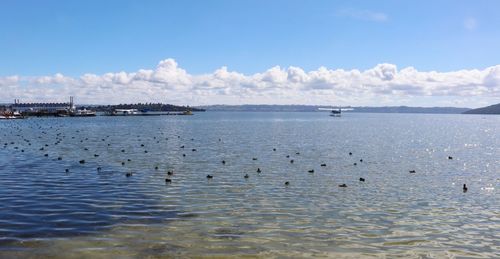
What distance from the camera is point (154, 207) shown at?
27.5m

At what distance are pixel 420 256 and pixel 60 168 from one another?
35825 mm

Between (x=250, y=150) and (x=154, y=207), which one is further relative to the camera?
(x=250, y=150)

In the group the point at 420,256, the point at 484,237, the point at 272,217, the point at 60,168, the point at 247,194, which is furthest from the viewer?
the point at 60,168

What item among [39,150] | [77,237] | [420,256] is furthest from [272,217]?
[39,150]

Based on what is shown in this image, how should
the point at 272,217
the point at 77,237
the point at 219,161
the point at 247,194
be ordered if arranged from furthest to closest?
the point at 219,161 → the point at 247,194 → the point at 272,217 → the point at 77,237

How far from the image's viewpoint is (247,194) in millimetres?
32375

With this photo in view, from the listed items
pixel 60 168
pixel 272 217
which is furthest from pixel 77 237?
pixel 60 168

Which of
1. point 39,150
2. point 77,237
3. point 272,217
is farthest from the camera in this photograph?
point 39,150

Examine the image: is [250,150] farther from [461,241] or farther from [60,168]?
[461,241]

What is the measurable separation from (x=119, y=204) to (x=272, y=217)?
372 inches

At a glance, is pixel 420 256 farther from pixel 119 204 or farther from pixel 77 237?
pixel 119 204

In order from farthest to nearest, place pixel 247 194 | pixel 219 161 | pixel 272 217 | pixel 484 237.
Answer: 1. pixel 219 161
2. pixel 247 194
3. pixel 272 217
4. pixel 484 237

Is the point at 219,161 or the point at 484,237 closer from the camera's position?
the point at 484,237

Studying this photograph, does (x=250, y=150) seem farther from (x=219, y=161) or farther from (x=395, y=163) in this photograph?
(x=395, y=163)
